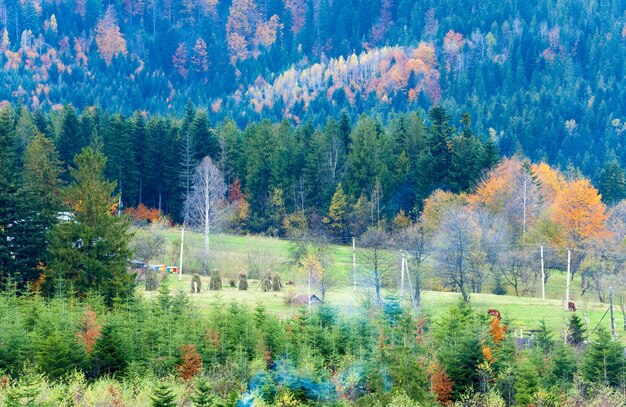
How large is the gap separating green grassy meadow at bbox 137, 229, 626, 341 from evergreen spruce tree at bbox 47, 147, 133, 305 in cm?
404

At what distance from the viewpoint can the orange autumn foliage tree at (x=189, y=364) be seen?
37.0 meters

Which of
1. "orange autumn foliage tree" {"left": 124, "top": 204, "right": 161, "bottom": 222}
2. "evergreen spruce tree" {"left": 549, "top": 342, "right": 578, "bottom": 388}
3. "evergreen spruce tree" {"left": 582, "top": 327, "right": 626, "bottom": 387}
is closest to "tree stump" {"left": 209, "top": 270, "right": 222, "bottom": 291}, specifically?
"evergreen spruce tree" {"left": 549, "top": 342, "right": 578, "bottom": 388}

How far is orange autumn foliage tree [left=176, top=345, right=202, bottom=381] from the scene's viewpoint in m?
37.0

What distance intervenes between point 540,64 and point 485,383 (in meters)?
130

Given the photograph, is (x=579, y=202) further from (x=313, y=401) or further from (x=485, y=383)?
(x=313, y=401)

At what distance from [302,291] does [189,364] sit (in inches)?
741

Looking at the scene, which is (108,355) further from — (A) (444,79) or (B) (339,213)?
(A) (444,79)

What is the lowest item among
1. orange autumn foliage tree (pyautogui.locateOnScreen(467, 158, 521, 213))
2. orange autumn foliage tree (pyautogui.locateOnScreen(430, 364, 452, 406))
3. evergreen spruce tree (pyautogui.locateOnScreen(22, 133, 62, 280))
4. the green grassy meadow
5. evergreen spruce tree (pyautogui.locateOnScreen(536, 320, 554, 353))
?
orange autumn foliage tree (pyautogui.locateOnScreen(430, 364, 452, 406))

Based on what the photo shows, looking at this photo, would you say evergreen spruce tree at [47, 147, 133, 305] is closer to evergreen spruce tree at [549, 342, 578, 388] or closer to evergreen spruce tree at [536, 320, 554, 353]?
evergreen spruce tree at [536, 320, 554, 353]

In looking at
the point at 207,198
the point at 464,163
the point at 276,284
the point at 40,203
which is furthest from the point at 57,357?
the point at 464,163

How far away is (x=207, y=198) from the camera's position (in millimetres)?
74062

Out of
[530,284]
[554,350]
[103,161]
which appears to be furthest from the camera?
[530,284]

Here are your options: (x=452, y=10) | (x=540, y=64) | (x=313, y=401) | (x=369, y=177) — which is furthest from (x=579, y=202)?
(x=452, y=10)

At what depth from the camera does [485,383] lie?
36375 mm
